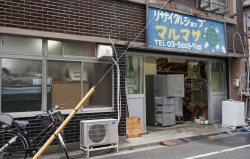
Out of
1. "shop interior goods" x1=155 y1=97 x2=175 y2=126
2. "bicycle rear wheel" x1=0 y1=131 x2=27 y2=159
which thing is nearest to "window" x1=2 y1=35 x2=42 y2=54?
"bicycle rear wheel" x1=0 y1=131 x2=27 y2=159

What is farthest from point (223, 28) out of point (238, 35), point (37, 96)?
point (37, 96)

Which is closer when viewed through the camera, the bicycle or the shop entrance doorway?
the bicycle

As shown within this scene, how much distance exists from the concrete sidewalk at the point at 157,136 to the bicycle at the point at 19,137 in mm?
680

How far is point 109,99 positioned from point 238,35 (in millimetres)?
7541

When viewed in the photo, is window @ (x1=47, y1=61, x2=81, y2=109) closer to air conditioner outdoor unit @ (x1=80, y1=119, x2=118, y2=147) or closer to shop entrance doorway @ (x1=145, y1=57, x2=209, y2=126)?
air conditioner outdoor unit @ (x1=80, y1=119, x2=118, y2=147)

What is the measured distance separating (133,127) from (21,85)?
3.85 m

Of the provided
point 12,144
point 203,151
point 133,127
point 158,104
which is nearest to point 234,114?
point 158,104

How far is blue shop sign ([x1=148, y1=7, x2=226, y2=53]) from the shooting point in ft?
27.3

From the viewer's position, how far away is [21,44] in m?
6.01

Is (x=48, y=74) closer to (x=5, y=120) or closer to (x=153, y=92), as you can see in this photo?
(x=5, y=120)

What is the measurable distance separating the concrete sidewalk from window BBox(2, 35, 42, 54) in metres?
2.77

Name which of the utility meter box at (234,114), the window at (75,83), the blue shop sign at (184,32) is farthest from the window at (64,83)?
the utility meter box at (234,114)

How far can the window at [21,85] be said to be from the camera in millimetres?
5738

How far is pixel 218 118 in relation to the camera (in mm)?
10836
